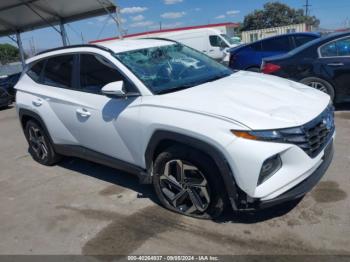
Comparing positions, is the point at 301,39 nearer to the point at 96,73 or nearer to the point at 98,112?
the point at 96,73

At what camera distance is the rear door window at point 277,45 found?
1165 centimetres

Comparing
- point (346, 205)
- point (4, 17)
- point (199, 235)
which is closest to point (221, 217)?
point (199, 235)

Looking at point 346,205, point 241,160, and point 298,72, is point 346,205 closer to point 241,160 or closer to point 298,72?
point 241,160

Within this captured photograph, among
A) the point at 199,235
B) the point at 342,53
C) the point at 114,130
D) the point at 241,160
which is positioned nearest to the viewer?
the point at 241,160

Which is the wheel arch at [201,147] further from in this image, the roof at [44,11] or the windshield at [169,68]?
the roof at [44,11]

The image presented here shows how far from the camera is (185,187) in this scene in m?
3.71

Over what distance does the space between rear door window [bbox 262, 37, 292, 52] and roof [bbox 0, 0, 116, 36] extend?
7891mm

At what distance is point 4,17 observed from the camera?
66.8 feet

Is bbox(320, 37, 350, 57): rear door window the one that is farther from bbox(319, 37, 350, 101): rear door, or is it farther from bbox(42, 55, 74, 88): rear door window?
bbox(42, 55, 74, 88): rear door window

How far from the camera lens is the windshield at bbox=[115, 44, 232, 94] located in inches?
158

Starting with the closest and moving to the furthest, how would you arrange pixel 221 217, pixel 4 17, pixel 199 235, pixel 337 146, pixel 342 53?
pixel 199 235
pixel 221 217
pixel 337 146
pixel 342 53
pixel 4 17

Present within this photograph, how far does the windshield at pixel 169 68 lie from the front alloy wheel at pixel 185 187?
80 centimetres

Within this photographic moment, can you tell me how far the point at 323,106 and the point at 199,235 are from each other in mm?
1705

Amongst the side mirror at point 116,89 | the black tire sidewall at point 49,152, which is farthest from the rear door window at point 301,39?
the side mirror at point 116,89
